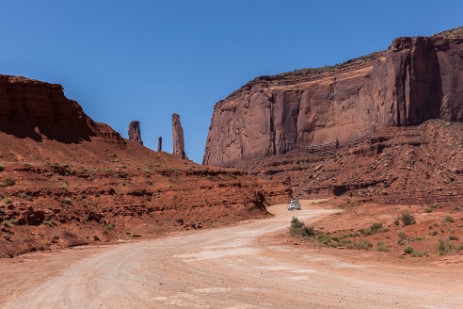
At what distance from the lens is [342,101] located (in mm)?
115688

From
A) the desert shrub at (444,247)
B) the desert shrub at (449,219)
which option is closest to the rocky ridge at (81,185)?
the desert shrub at (444,247)

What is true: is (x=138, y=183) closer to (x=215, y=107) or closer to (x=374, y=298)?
(x=374, y=298)

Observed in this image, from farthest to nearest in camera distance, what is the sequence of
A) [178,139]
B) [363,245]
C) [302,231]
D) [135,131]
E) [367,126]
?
[178,139]
[135,131]
[367,126]
[302,231]
[363,245]

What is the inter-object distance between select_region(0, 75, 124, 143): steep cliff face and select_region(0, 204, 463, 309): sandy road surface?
3366 centimetres

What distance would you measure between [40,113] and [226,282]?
153 feet

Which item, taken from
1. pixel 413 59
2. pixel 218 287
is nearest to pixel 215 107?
pixel 413 59

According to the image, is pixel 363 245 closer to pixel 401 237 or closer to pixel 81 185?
pixel 401 237

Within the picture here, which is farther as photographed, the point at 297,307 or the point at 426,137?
the point at 426,137

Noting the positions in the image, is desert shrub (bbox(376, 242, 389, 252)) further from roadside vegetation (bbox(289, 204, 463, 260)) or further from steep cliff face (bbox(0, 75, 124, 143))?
steep cliff face (bbox(0, 75, 124, 143))

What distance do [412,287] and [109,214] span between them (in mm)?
26452

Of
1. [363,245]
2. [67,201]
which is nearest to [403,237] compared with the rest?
[363,245]

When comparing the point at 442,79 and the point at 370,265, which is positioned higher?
the point at 442,79

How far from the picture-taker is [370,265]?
53.0 feet

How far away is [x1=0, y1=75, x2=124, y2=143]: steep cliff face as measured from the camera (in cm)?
5119
